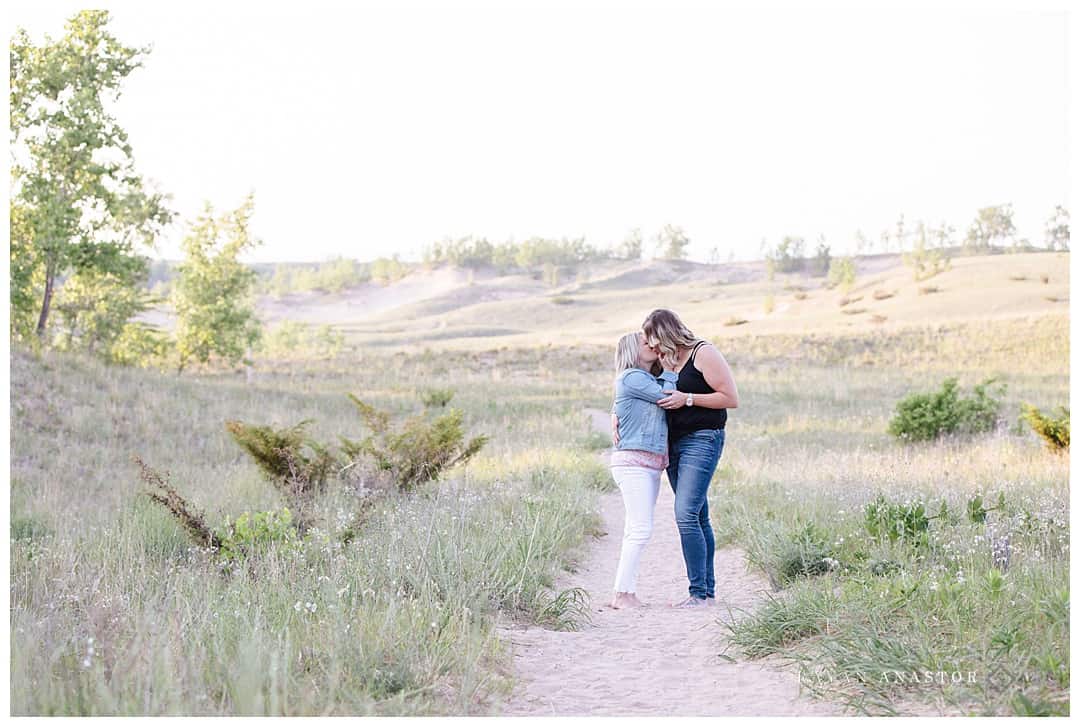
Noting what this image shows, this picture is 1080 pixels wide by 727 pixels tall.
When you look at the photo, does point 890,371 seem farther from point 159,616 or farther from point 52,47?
point 159,616

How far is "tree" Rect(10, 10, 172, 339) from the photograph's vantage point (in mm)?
21250

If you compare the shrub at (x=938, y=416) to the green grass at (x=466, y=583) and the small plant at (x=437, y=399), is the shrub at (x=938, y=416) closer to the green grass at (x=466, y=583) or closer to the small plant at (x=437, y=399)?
the green grass at (x=466, y=583)

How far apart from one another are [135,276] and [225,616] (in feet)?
83.1

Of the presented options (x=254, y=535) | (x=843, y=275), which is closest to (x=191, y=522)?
(x=254, y=535)

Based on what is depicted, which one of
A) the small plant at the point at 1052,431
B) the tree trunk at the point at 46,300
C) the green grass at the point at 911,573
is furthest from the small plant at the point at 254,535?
the tree trunk at the point at 46,300

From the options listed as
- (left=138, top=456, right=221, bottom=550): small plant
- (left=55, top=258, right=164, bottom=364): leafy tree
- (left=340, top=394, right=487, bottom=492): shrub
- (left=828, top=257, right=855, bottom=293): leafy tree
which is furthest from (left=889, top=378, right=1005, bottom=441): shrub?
(left=828, top=257, right=855, bottom=293): leafy tree

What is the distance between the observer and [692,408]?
6668 mm

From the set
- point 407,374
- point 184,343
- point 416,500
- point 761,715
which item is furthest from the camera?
point 407,374

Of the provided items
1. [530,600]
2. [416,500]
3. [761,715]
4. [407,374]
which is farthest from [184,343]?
[761,715]

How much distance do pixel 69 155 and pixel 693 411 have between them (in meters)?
20.2

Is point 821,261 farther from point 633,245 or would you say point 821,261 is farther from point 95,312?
point 95,312

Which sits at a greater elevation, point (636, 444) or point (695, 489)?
point (636, 444)

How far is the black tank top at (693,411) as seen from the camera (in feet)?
21.8

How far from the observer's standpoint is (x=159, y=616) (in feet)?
16.3
